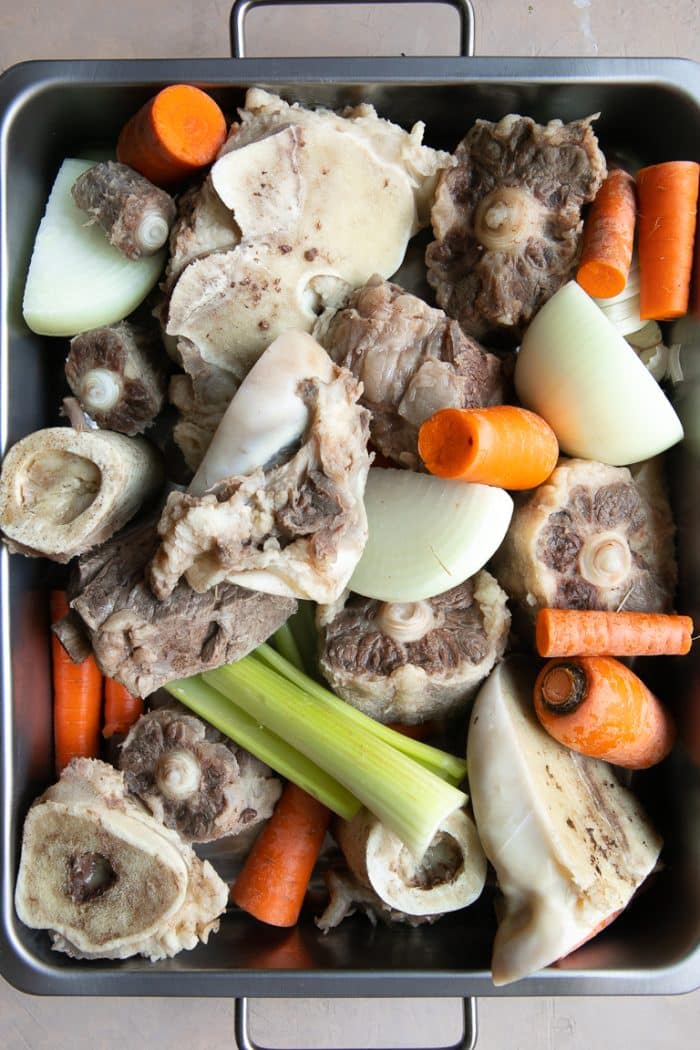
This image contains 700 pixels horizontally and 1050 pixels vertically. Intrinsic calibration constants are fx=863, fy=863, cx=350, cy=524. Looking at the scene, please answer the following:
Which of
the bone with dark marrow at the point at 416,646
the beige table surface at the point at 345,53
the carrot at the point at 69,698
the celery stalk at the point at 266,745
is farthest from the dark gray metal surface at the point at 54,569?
the beige table surface at the point at 345,53

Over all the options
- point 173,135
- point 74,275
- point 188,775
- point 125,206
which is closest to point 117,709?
point 188,775

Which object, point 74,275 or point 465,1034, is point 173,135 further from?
point 465,1034

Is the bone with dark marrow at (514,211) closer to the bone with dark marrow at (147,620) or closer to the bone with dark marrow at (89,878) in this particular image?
the bone with dark marrow at (147,620)

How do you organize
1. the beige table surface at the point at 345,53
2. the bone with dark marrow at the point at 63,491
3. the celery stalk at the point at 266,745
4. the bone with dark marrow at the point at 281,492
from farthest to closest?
the beige table surface at the point at 345,53, the celery stalk at the point at 266,745, the bone with dark marrow at the point at 63,491, the bone with dark marrow at the point at 281,492

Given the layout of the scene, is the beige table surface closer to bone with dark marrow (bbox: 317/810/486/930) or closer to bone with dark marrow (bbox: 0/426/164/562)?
bone with dark marrow (bbox: 317/810/486/930)

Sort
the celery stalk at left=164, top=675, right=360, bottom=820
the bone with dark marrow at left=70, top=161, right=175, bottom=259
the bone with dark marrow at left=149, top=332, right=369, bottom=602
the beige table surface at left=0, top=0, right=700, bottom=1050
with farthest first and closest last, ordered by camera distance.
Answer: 1. the beige table surface at left=0, top=0, right=700, bottom=1050
2. the celery stalk at left=164, top=675, right=360, bottom=820
3. the bone with dark marrow at left=70, top=161, right=175, bottom=259
4. the bone with dark marrow at left=149, top=332, right=369, bottom=602

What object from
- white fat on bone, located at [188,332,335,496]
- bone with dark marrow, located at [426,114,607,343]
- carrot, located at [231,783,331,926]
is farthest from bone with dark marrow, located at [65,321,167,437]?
carrot, located at [231,783,331,926]
